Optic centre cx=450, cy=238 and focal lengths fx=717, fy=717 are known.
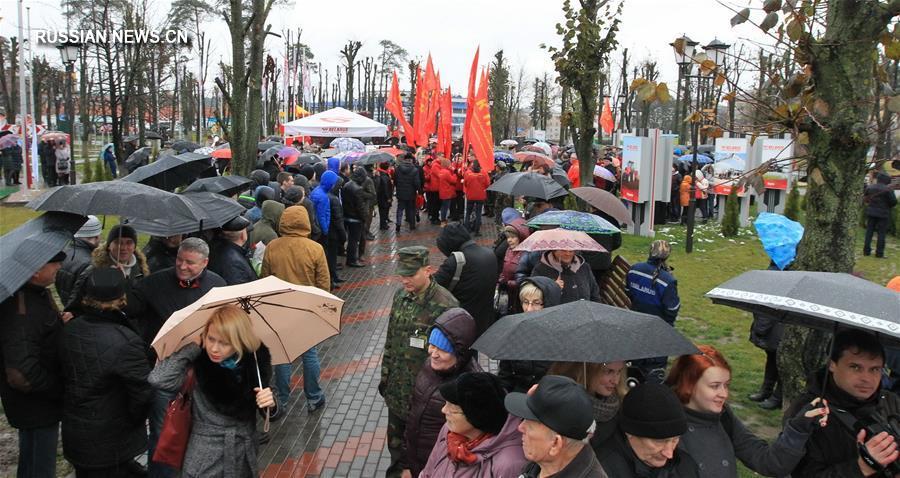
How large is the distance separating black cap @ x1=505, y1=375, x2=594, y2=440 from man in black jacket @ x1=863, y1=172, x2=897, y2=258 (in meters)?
13.6

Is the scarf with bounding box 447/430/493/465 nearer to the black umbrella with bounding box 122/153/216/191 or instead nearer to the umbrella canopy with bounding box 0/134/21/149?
the black umbrella with bounding box 122/153/216/191

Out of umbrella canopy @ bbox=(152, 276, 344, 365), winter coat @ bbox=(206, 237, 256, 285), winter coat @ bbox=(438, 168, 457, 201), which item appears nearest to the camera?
umbrella canopy @ bbox=(152, 276, 344, 365)

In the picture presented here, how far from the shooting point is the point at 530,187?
969 centimetres

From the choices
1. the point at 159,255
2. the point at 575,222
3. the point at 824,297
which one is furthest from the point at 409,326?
the point at 575,222

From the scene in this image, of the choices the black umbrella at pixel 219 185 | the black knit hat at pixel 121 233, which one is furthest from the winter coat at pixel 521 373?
the black umbrella at pixel 219 185

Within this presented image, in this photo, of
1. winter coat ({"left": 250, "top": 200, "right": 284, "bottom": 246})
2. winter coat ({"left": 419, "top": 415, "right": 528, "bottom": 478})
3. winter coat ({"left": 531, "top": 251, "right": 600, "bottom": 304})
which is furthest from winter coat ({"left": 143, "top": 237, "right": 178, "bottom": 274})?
winter coat ({"left": 419, "top": 415, "right": 528, "bottom": 478})

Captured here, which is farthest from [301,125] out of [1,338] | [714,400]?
[714,400]

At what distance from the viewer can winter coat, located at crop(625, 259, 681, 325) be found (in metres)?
6.08

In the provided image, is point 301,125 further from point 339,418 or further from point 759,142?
point 339,418

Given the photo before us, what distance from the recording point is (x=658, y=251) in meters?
6.07

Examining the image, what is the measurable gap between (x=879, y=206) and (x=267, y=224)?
12.0 meters

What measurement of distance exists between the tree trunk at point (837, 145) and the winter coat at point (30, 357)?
16.1 feet

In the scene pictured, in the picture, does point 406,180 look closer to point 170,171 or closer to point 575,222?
point 170,171

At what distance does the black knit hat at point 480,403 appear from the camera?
3.16 m
